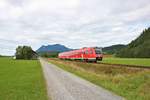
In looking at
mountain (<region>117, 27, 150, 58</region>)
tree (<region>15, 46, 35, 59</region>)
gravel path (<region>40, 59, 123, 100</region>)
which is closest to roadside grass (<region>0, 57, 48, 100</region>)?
gravel path (<region>40, 59, 123, 100</region>)

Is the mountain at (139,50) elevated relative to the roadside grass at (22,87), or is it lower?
elevated

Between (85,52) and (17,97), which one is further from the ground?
(85,52)

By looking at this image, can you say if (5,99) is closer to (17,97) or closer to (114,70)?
(17,97)

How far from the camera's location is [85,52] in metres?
53.8

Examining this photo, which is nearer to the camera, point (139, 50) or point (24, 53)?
point (139, 50)

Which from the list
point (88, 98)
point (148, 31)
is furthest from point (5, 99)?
point (148, 31)

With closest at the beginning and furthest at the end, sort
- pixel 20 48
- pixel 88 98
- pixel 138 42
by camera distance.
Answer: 1. pixel 88 98
2. pixel 20 48
3. pixel 138 42

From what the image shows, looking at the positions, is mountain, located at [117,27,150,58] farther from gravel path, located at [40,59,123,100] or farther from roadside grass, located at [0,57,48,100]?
gravel path, located at [40,59,123,100]

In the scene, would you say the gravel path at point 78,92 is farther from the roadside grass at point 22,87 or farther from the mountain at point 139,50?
the mountain at point 139,50

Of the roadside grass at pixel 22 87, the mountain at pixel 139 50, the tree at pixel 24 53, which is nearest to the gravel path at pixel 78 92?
the roadside grass at pixel 22 87

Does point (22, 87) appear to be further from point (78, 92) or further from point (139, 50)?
point (139, 50)

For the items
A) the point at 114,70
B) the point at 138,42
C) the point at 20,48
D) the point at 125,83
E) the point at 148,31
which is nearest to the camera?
the point at 125,83

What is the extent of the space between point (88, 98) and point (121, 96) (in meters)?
2.00

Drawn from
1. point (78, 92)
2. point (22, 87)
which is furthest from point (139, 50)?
point (78, 92)
